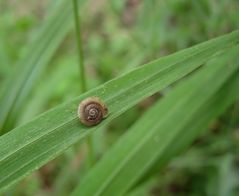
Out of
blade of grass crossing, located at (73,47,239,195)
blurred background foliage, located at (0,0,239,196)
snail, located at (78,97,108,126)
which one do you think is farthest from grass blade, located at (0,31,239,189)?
blurred background foliage, located at (0,0,239,196)

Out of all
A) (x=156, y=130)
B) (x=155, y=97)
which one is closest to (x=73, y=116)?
(x=156, y=130)

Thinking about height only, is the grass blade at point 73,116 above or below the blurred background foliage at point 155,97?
above

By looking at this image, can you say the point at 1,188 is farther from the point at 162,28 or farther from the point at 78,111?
the point at 162,28

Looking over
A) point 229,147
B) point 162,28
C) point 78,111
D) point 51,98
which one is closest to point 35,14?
point 51,98

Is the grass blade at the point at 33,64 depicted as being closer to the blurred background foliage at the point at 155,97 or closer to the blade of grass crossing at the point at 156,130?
the blurred background foliage at the point at 155,97

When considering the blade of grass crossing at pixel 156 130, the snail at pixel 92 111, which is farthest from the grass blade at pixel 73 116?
the blade of grass crossing at pixel 156 130

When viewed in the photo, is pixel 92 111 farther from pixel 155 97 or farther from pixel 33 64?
pixel 155 97

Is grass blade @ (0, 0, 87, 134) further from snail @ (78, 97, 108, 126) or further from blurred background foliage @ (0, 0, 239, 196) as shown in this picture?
snail @ (78, 97, 108, 126)
